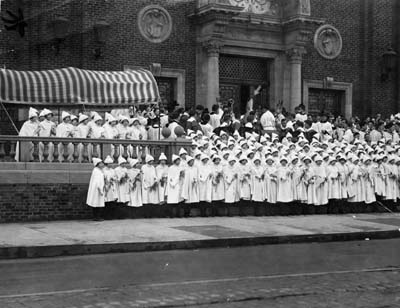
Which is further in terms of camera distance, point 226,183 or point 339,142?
point 339,142

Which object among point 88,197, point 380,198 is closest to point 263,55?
point 380,198

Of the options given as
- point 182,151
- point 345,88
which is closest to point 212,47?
point 345,88

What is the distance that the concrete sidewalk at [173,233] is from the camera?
1226 cm

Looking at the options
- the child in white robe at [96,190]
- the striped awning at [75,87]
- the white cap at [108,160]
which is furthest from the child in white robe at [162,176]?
the striped awning at [75,87]

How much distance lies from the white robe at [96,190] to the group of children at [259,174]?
0.15ft

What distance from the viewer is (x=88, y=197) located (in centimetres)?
1609

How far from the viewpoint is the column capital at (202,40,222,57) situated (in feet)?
83.0

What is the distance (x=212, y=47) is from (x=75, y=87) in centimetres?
846

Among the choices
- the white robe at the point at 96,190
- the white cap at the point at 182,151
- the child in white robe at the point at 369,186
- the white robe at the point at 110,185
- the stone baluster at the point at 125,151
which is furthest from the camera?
the child in white robe at the point at 369,186

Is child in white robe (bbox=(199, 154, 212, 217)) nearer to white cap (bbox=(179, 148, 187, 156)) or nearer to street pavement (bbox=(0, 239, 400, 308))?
white cap (bbox=(179, 148, 187, 156))

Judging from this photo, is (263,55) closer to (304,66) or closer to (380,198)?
(304,66)

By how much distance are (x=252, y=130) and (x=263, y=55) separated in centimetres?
671

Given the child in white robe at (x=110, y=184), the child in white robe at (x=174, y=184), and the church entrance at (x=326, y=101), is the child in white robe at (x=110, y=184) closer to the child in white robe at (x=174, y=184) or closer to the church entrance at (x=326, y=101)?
the child in white robe at (x=174, y=184)

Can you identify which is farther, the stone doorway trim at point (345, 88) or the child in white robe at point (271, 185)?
the stone doorway trim at point (345, 88)
